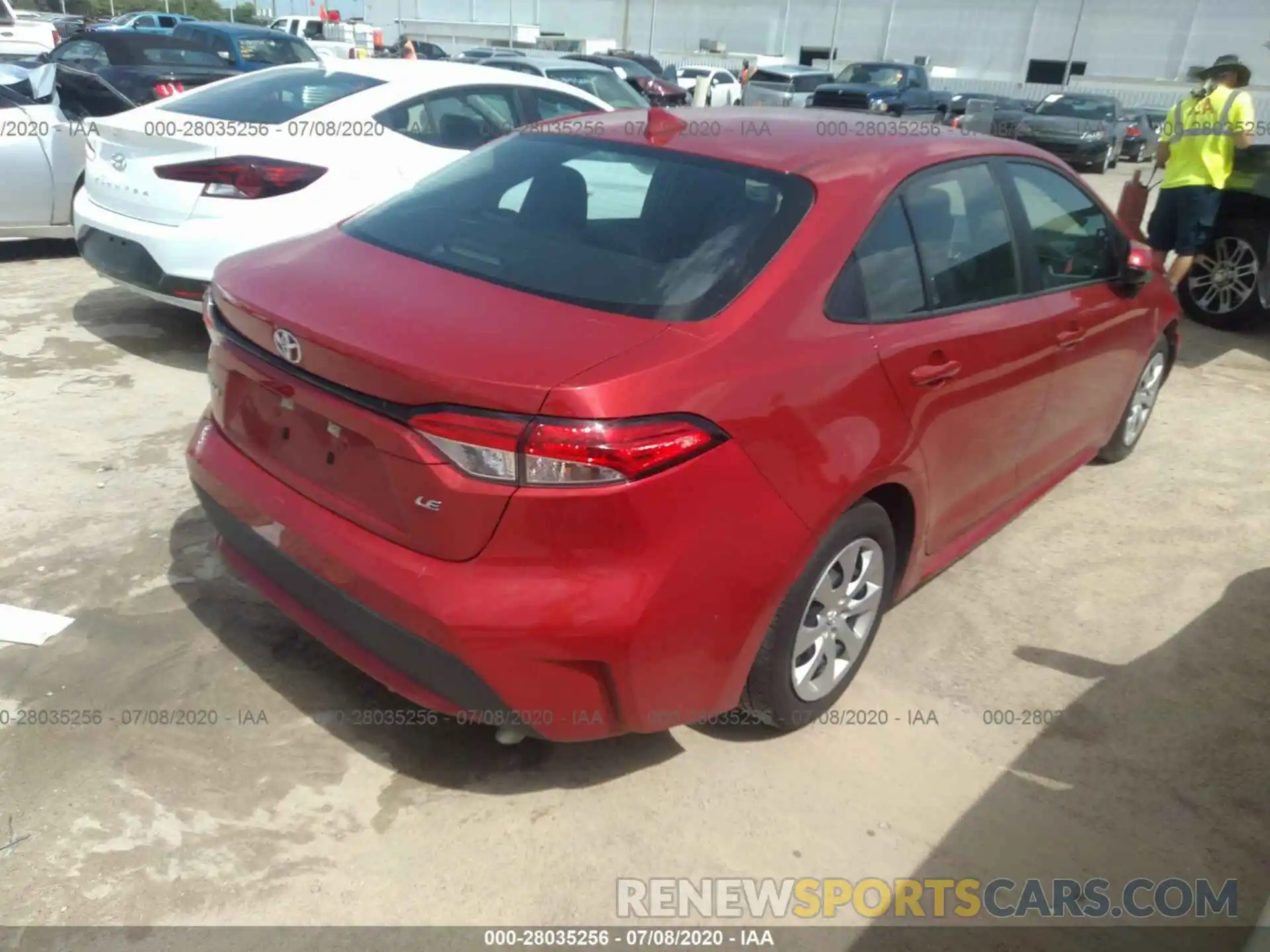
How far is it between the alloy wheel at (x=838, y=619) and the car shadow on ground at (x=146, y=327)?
3892mm

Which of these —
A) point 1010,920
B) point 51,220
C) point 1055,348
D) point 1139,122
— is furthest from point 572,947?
point 1139,122

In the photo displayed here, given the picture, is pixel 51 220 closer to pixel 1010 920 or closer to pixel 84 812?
pixel 84 812

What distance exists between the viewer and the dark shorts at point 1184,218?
6840 millimetres

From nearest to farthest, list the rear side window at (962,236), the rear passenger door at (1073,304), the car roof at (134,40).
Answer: the rear side window at (962,236) → the rear passenger door at (1073,304) → the car roof at (134,40)

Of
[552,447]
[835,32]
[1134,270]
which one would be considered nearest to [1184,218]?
[1134,270]

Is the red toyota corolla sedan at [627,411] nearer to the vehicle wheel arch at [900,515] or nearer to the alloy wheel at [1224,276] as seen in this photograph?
the vehicle wheel arch at [900,515]

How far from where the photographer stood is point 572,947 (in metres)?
2.25

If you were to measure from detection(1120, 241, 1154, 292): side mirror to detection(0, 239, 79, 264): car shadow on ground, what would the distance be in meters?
7.24

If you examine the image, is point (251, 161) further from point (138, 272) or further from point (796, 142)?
point (796, 142)

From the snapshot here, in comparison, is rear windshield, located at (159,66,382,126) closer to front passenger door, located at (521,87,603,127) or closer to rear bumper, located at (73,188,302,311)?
rear bumper, located at (73,188,302,311)

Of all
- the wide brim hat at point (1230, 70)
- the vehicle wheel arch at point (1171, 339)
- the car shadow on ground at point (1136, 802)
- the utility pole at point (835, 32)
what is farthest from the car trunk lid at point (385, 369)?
the utility pole at point (835, 32)

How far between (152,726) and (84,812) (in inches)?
12.9

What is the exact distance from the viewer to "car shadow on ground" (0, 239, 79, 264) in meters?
7.48

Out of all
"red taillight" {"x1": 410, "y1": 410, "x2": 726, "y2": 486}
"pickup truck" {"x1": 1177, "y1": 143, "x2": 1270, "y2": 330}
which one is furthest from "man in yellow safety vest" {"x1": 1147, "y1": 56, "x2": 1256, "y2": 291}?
"red taillight" {"x1": 410, "y1": 410, "x2": 726, "y2": 486}
